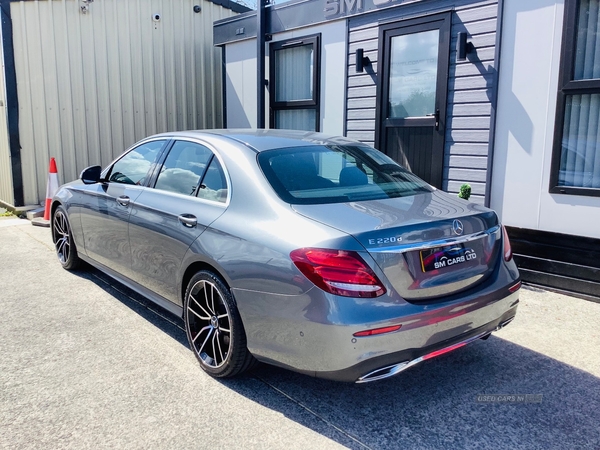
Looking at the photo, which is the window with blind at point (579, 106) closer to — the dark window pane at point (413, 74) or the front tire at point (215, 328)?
the dark window pane at point (413, 74)

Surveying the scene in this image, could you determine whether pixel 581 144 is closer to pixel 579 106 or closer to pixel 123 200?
pixel 579 106

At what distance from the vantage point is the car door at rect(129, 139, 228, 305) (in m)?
3.33

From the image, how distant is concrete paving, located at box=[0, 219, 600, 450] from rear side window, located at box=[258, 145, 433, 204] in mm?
1131

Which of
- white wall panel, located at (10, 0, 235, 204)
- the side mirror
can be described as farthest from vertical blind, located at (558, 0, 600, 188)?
white wall panel, located at (10, 0, 235, 204)

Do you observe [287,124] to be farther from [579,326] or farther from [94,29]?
[579,326]

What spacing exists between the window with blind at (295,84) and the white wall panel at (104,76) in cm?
310

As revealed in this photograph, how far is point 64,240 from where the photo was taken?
17.9 ft

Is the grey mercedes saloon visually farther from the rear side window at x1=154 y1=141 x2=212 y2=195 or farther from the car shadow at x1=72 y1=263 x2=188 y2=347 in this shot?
the car shadow at x1=72 y1=263 x2=188 y2=347

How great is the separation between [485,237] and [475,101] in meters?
2.97

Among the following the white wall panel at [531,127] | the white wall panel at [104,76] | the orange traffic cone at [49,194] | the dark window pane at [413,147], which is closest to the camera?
the white wall panel at [531,127]

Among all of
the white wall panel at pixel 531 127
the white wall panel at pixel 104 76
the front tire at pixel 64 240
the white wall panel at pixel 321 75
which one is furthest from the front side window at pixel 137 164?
the white wall panel at pixel 104 76

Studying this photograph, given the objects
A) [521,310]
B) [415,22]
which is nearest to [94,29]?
[415,22]

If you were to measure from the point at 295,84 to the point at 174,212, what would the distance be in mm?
4649

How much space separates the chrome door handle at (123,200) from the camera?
13.4 ft
